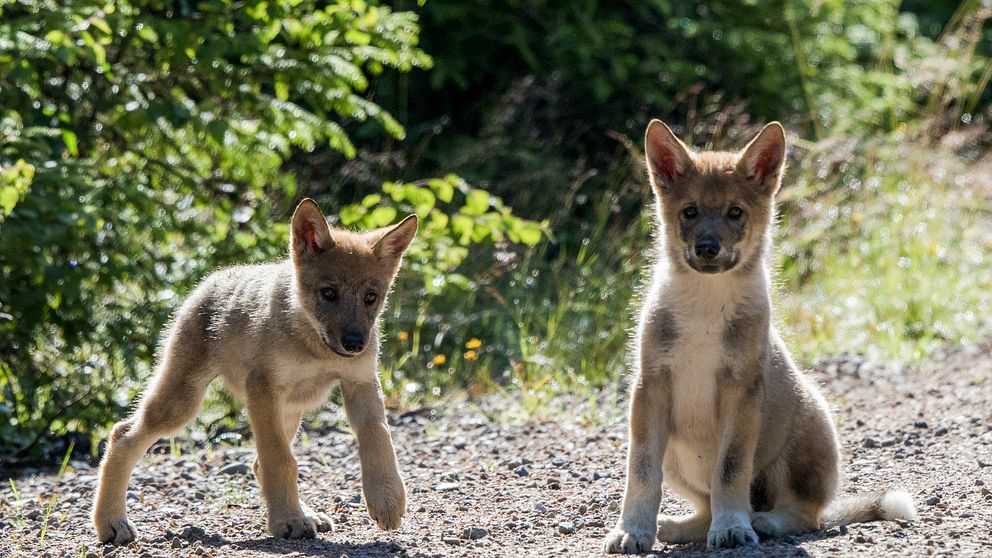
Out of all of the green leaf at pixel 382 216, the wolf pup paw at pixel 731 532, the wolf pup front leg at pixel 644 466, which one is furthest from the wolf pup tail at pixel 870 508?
the green leaf at pixel 382 216

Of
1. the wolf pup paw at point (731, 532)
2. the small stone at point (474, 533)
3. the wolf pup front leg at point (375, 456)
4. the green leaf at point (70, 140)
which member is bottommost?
the small stone at point (474, 533)

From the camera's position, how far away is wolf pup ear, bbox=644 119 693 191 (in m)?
5.57

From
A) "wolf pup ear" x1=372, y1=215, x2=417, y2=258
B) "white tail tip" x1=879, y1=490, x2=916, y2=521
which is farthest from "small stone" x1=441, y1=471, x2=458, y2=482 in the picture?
"white tail tip" x1=879, y1=490, x2=916, y2=521

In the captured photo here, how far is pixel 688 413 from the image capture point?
17.3ft

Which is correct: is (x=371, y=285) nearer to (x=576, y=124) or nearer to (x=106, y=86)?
(x=106, y=86)

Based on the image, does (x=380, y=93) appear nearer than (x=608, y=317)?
No

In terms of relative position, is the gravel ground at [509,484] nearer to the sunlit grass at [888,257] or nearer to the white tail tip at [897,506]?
the white tail tip at [897,506]

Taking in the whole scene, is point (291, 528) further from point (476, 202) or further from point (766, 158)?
point (476, 202)

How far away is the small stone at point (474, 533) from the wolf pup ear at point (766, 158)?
190 centimetres

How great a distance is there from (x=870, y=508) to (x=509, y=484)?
1948 millimetres

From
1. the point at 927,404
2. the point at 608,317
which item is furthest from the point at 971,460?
the point at 608,317

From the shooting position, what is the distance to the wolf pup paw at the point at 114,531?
5.59 m

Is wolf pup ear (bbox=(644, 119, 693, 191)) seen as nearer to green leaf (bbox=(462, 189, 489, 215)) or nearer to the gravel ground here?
the gravel ground

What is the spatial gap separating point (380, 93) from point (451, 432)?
457 centimetres
